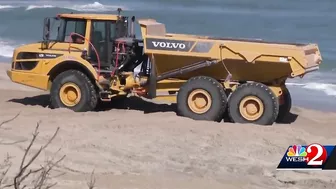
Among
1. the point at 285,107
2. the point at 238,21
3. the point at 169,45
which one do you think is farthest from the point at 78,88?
the point at 238,21

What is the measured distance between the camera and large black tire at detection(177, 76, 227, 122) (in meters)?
13.2

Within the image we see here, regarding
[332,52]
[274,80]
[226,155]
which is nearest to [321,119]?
[274,80]

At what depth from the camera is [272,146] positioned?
11820mm

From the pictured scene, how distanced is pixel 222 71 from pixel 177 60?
2.49 feet

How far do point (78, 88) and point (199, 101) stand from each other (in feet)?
6.86

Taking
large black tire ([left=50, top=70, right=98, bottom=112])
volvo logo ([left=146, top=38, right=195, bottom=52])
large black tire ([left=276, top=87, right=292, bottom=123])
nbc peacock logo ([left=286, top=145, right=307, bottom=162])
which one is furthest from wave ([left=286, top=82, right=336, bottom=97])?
nbc peacock logo ([left=286, top=145, right=307, bottom=162])

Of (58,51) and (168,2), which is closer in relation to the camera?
(58,51)

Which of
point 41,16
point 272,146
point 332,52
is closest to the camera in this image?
point 272,146

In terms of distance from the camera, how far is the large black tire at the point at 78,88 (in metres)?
13.8

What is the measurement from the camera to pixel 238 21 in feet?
132

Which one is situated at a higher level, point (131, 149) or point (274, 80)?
point (274, 80)

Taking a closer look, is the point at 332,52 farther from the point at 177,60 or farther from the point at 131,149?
the point at 131,149

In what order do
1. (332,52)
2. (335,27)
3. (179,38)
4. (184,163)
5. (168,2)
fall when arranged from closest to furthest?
(184,163)
(179,38)
(332,52)
(335,27)
(168,2)

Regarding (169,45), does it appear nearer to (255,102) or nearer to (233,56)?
(233,56)
